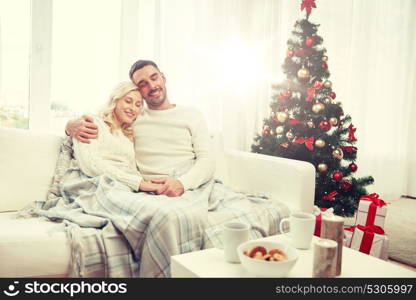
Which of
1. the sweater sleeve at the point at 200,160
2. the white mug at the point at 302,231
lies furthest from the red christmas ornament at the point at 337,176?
the white mug at the point at 302,231

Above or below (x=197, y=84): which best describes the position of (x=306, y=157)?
below

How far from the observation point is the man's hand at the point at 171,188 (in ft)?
6.05

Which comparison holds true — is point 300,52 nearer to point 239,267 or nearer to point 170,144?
point 170,144

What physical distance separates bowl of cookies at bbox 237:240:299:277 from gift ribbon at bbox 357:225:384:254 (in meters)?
1.10

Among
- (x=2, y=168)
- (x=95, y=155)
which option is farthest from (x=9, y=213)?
(x=95, y=155)

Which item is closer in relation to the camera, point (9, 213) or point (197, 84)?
point (9, 213)

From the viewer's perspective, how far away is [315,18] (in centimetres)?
383

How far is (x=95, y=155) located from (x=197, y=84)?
Answer: 1.60 m

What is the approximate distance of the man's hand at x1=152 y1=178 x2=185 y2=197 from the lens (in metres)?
1.84

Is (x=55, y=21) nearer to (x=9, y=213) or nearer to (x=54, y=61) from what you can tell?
(x=54, y=61)

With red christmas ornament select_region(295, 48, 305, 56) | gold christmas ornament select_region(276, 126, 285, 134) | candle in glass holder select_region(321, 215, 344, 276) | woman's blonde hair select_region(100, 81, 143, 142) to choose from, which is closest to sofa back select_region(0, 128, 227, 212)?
woman's blonde hair select_region(100, 81, 143, 142)

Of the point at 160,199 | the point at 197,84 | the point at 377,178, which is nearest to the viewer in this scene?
the point at 160,199

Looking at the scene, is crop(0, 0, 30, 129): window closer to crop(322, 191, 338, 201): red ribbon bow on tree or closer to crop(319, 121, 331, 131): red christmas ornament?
crop(319, 121, 331, 131): red christmas ornament

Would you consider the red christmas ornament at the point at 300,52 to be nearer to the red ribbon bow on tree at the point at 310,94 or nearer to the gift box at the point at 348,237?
the red ribbon bow on tree at the point at 310,94
